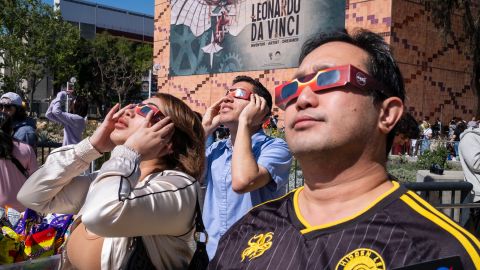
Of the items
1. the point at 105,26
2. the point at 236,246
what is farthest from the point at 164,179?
the point at 105,26

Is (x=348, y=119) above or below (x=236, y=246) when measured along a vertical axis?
above

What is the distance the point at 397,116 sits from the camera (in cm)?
178

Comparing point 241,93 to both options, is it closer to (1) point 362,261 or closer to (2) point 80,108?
(1) point 362,261

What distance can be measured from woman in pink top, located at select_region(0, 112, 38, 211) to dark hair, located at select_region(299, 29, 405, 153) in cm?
345

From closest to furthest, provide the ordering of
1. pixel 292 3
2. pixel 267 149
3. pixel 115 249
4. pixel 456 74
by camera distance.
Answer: pixel 115 249
pixel 267 149
pixel 456 74
pixel 292 3

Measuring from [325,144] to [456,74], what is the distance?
22551mm

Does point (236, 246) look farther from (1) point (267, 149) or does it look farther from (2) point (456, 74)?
(2) point (456, 74)

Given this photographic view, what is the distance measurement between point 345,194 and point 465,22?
71.5 feet

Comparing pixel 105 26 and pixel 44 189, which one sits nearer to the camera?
pixel 44 189

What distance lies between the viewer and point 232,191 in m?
3.08

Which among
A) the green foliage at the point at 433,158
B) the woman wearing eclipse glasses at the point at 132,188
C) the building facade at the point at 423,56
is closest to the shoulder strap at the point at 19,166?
the woman wearing eclipse glasses at the point at 132,188

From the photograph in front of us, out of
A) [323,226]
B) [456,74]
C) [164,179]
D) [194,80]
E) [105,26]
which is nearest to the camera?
[323,226]

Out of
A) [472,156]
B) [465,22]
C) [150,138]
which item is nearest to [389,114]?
[150,138]

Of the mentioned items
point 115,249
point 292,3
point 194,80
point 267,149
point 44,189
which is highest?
point 292,3
